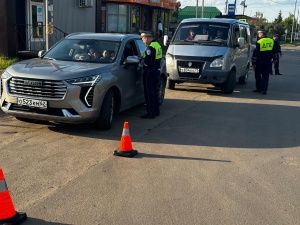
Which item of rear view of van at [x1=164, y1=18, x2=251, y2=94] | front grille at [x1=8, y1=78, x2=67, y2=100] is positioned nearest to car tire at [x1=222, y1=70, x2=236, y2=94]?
rear view of van at [x1=164, y1=18, x2=251, y2=94]

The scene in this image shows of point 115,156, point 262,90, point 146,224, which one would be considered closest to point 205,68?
point 262,90

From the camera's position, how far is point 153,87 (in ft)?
27.5

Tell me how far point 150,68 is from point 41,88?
8.40 feet

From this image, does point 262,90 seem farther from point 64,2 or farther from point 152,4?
point 152,4

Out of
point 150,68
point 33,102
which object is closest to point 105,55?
point 150,68

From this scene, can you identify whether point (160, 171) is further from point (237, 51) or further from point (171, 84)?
point (237, 51)

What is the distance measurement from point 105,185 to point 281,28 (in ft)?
282

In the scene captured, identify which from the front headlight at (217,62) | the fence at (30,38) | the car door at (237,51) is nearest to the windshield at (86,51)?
the front headlight at (217,62)

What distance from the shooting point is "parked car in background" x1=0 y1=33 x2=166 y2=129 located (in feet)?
21.3

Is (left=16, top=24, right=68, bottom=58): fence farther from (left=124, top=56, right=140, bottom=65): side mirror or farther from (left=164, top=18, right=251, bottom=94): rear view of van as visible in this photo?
(left=124, top=56, right=140, bottom=65): side mirror

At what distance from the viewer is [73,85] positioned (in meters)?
6.48

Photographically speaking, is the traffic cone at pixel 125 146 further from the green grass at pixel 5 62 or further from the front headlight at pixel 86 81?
the green grass at pixel 5 62

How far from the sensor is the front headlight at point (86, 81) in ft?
21.4

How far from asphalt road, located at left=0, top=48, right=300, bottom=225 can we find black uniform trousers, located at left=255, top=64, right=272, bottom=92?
3695 millimetres
